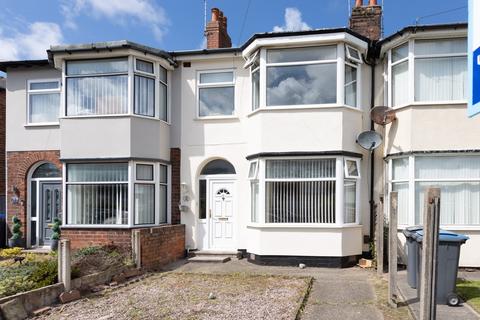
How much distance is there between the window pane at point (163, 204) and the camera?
39.1 feet

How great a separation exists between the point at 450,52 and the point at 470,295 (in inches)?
220

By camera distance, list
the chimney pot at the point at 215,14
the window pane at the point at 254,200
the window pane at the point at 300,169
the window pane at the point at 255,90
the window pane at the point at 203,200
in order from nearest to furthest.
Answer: the window pane at the point at 300,169
the window pane at the point at 254,200
the window pane at the point at 255,90
the window pane at the point at 203,200
the chimney pot at the point at 215,14

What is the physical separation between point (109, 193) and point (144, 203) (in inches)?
36.1

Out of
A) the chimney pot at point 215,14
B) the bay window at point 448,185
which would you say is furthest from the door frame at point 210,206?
the chimney pot at point 215,14

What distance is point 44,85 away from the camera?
42.5 ft

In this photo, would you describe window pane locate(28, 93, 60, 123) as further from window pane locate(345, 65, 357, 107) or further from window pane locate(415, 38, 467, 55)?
window pane locate(415, 38, 467, 55)

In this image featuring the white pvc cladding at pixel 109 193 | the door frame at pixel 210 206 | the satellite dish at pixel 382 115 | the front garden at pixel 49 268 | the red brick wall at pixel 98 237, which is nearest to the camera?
the front garden at pixel 49 268

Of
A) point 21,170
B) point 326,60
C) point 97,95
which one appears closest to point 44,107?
point 21,170

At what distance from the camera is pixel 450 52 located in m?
10.1

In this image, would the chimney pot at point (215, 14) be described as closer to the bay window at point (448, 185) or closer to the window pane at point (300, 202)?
the window pane at point (300, 202)


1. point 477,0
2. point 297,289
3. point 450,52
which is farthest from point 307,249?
point 477,0

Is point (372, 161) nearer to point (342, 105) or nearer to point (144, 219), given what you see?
point (342, 105)

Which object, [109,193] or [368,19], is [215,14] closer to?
[368,19]

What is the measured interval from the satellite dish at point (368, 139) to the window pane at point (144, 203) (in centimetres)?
546
